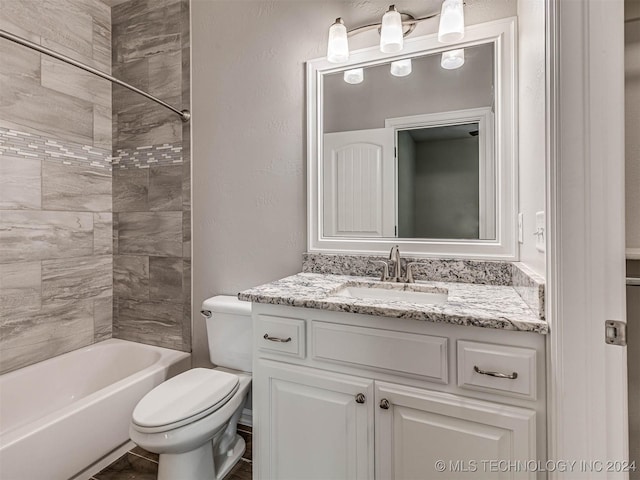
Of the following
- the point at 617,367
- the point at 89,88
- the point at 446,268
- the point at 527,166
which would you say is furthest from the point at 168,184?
the point at 617,367

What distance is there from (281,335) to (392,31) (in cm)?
137

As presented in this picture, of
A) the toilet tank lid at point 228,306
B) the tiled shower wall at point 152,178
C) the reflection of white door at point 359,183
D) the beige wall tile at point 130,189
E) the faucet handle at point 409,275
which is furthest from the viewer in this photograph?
the beige wall tile at point 130,189

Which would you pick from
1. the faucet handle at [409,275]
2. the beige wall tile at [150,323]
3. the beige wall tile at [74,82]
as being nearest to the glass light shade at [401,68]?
the faucet handle at [409,275]

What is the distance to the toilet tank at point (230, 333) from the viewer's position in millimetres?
1786

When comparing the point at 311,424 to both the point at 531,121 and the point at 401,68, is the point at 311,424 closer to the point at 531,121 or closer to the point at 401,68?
the point at 531,121

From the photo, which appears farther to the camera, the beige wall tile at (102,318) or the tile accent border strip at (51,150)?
the beige wall tile at (102,318)

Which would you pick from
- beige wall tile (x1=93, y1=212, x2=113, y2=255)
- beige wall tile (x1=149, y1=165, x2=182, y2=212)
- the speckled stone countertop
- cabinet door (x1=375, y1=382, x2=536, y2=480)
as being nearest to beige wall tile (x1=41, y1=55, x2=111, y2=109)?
beige wall tile (x1=149, y1=165, x2=182, y2=212)

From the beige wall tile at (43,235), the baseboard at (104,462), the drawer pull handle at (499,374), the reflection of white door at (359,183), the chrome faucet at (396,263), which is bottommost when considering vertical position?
the baseboard at (104,462)

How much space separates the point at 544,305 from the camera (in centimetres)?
97

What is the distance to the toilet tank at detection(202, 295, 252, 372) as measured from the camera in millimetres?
1786

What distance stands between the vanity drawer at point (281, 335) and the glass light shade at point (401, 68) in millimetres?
1218

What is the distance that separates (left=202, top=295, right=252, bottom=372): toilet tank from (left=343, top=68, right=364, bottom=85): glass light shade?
4.06ft

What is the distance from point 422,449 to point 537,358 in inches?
17.8

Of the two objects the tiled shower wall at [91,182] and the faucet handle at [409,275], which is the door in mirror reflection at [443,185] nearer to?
the faucet handle at [409,275]
